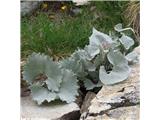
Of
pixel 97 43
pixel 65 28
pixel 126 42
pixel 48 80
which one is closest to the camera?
pixel 48 80

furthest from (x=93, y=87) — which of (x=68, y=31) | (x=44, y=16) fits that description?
(x=44, y=16)

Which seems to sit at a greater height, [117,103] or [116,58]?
[116,58]

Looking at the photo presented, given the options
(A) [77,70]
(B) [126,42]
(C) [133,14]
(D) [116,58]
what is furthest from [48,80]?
(C) [133,14]

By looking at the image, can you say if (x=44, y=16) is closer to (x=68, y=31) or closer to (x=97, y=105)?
(x=68, y=31)

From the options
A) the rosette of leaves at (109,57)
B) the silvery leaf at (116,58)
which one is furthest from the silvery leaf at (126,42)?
the silvery leaf at (116,58)

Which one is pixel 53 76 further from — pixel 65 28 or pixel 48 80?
pixel 65 28

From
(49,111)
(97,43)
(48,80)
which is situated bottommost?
(49,111)

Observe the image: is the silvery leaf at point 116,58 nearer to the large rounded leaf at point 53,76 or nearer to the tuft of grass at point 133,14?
the large rounded leaf at point 53,76

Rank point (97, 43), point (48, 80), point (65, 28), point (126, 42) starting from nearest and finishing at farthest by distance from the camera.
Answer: point (48, 80) < point (97, 43) < point (126, 42) < point (65, 28)
